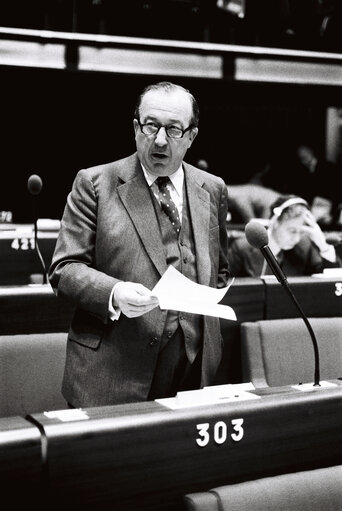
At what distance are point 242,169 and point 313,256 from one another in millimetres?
3688

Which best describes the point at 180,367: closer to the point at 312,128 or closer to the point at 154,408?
the point at 154,408

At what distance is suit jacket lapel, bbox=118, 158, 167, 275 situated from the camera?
1.60m

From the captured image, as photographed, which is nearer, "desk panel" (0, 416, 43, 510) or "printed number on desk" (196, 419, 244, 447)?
"desk panel" (0, 416, 43, 510)

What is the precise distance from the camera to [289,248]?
3627mm

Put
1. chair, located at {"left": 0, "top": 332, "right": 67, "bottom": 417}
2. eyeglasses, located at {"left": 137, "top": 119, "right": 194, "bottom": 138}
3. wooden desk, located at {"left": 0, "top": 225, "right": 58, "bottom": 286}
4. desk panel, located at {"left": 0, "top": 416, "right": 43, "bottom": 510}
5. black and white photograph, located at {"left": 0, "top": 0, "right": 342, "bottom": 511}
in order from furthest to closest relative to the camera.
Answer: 1. wooden desk, located at {"left": 0, "top": 225, "right": 58, "bottom": 286}
2. chair, located at {"left": 0, "top": 332, "right": 67, "bottom": 417}
3. eyeglasses, located at {"left": 137, "top": 119, "right": 194, "bottom": 138}
4. black and white photograph, located at {"left": 0, "top": 0, "right": 342, "bottom": 511}
5. desk panel, located at {"left": 0, "top": 416, "right": 43, "bottom": 510}

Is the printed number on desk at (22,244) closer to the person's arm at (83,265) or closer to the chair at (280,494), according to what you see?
the person's arm at (83,265)

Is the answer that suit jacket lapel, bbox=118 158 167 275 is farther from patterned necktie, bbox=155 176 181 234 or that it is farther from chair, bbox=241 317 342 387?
chair, bbox=241 317 342 387

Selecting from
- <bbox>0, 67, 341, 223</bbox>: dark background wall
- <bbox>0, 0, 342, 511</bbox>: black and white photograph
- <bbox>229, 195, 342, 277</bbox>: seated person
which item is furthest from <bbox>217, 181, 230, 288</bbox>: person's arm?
<bbox>0, 67, 341, 223</bbox>: dark background wall

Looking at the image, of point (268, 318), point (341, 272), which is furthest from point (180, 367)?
point (341, 272)

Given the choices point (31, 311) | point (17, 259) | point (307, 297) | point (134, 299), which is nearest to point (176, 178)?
point (134, 299)

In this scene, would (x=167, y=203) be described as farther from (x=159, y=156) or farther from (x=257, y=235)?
(x=257, y=235)

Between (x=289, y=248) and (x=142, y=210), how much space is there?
209 centimetres

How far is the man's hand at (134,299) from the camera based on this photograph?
1388 mm

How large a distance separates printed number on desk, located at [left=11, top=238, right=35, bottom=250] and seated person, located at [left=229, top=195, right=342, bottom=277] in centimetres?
101
